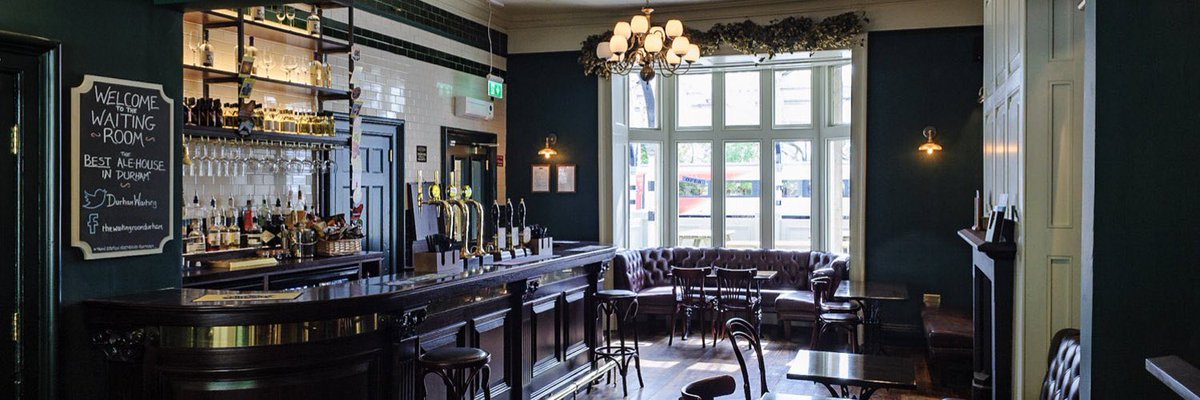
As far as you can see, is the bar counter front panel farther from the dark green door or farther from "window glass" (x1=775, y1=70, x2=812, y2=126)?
"window glass" (x1=775, y1=70, x2=812, y2=126)

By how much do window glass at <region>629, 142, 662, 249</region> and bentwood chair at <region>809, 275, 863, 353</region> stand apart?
9.78 feet

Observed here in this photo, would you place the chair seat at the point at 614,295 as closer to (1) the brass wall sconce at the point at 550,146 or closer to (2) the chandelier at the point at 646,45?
(2) the chandelier at the point at 646,45

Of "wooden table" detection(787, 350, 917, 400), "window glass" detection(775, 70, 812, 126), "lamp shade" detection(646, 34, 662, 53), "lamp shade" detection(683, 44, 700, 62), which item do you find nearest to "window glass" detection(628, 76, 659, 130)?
"window glass" detection(775, 70, 812, 126)

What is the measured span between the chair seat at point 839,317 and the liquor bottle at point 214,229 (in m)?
4.91

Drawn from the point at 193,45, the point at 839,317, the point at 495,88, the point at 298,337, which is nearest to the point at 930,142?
Answer: the point at 839,317

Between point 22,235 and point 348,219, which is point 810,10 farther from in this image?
point 22,235

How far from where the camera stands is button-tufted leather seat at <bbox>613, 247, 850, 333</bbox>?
9.27 metres

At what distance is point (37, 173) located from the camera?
11.9 ft

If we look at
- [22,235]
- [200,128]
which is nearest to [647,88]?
[200,128]

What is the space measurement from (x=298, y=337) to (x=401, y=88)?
4.55m

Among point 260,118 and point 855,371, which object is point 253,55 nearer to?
point 260,118

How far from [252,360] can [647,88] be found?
777cm

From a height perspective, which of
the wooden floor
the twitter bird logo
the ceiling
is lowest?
the wooden floor

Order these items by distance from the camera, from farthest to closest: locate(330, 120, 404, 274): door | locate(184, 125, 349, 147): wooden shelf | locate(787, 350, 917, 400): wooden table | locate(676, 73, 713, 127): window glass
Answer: locate(676, 73, 713, 127): window glass → locate(330, 120, 404, 274): door → locate(184, 125, 349, 147): wooden shelf → locate(787, 350, 917, 400): wooden table
